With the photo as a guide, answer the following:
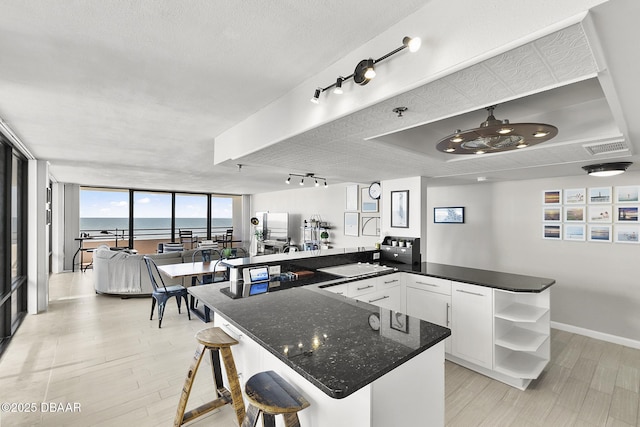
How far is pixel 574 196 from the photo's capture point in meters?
3.92

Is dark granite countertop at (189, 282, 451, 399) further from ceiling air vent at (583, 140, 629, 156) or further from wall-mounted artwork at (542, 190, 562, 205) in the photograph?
wall-mounted artwork at (542, 190, 562, 205)

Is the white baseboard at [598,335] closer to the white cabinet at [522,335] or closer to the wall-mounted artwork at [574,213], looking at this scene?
the wall-mounted artwork at [574,213]

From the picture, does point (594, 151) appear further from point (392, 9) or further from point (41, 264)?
point (41, 264)

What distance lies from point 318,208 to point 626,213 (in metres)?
5.51

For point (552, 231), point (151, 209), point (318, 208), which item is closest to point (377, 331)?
point (552, 231)

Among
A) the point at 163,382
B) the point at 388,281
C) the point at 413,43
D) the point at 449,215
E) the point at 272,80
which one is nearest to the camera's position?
the point at 413,43

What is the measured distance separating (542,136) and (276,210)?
805cm

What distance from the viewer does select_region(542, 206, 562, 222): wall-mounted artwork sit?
401 cm

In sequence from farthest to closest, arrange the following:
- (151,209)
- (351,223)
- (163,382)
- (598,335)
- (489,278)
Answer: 1. (151,209)
2. (351,223)
3. (598,335)
4. (489,278)
5. (163,382)

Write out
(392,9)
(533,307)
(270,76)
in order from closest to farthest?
(392,9), (270,76), (533,307)

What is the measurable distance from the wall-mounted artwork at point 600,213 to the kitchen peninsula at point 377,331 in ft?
5.52

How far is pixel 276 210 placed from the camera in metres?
9.31

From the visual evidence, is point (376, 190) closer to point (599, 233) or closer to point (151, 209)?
point (599, 233)

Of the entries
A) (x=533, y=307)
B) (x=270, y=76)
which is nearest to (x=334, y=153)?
(x=270, y=76)
